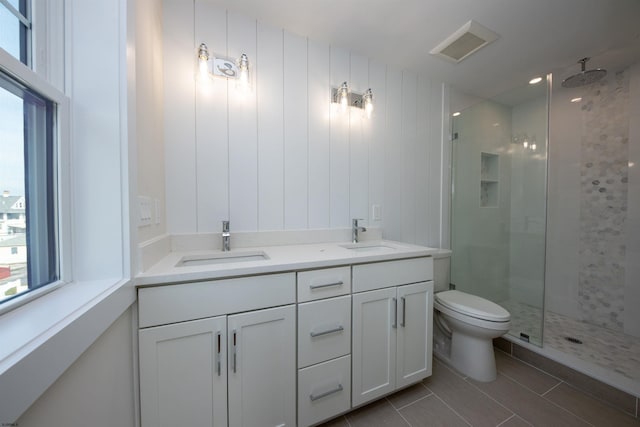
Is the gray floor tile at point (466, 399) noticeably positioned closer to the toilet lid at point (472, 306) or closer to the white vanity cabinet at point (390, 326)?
the white vanity cabinet at point (390, 326)

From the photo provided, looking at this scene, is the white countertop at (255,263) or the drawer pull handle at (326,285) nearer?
the white countertop at (255,263)

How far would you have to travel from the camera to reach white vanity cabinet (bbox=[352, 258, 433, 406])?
1.14 m

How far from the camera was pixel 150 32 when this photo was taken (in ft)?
3.22

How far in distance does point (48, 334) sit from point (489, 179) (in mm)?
2809

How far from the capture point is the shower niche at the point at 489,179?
2104 millimetres

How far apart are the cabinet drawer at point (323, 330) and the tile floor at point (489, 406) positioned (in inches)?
16.7

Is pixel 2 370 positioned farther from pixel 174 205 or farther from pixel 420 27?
→ pixel 420 27

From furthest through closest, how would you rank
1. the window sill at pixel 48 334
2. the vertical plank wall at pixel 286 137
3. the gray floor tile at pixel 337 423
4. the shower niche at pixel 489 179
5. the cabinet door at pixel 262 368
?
the shower niche at pixel 489 179 → the vertical plank wall at pixel 286 137 → the gray floor tile at pixel 337 423 → the cabinet door at pixel 262 368 → the window sill at pixel 48 334

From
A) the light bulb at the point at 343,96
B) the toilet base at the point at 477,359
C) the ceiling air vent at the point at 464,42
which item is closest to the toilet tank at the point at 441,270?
the toilet base at the point at 477,359

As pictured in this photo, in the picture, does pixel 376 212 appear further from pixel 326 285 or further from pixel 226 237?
pixel 226 237

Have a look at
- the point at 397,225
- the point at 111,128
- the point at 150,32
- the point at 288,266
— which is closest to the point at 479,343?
the point at 397,225

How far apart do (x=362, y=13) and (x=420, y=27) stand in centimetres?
41

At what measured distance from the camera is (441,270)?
73.6 inches

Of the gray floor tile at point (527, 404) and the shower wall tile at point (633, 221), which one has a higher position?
the shower wall tile at point (633, 221)
